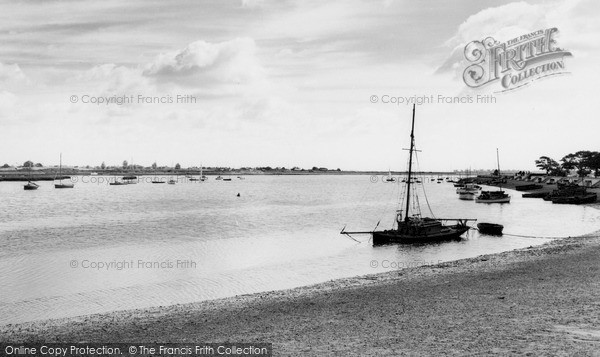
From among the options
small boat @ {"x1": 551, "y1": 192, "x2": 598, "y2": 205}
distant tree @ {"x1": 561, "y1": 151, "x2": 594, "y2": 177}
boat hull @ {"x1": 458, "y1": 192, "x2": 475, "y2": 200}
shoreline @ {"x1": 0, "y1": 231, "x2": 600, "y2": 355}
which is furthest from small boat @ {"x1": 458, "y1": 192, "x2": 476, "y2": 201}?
shoreline @ {"x1": 0, "y1": 231, "x2": 600, "y2": 355}

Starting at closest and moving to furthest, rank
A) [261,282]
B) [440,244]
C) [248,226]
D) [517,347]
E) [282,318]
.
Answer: [517,347]
[282,318]
[261,282]
[440,244]
[248,226]

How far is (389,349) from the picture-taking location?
11.3 metres

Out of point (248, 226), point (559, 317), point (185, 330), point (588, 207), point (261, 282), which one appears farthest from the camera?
point (588, 207)

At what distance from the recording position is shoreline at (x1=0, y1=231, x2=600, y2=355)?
11.7 m

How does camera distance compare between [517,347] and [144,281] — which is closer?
[517,347]

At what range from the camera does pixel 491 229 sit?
46.1 metres

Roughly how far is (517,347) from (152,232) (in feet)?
144

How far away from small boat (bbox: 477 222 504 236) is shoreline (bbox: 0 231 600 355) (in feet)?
78.6

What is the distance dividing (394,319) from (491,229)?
35.5 m

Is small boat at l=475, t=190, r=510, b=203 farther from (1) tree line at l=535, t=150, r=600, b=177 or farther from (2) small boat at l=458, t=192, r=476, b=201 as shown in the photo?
(1) tree line at l=535, t=150, r=600, b=177

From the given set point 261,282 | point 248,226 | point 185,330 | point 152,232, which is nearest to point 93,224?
point 152,232

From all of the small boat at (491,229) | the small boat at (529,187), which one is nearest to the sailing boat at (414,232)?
the small boat at (491,229)

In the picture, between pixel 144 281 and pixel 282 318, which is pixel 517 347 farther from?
pixel 144 281

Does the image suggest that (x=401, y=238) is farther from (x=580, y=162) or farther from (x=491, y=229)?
(x=580, y=162)
